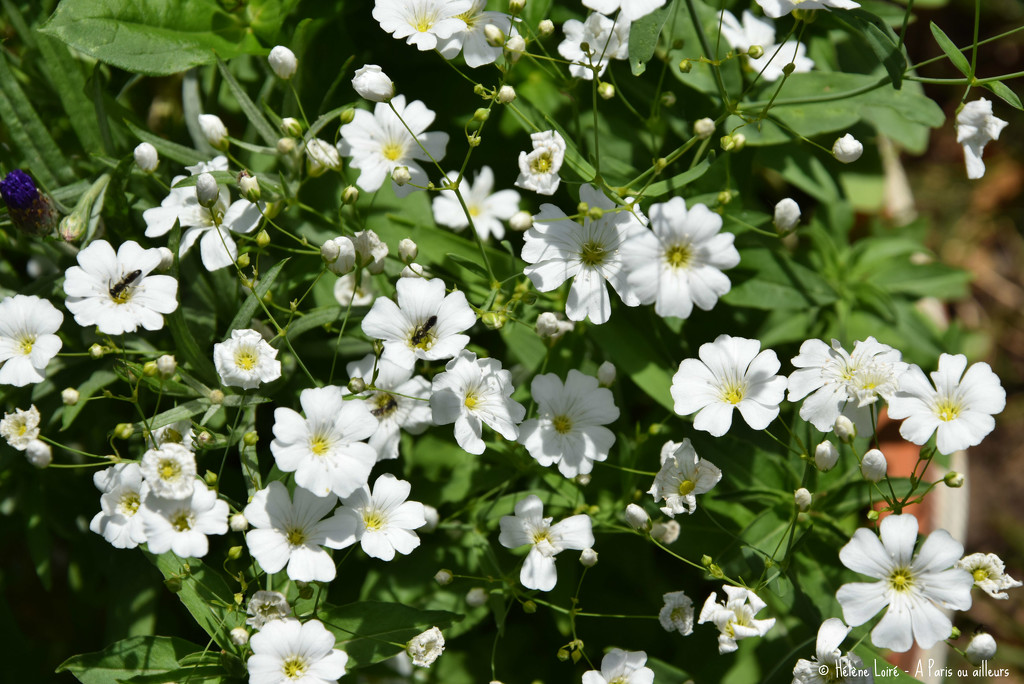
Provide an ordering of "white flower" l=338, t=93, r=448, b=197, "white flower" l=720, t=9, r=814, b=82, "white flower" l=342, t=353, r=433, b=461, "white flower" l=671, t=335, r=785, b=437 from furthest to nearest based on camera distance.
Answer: "white flower" l=720, t=9, r=814, b=82, "white flower" l=338, t=93, r=448, b=197, "white flower" l=342, t=353, r=433, b=461, "white flower" l=671, t=335, r=785, b=437

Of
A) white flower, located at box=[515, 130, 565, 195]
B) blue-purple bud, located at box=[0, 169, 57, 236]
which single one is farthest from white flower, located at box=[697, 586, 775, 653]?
blue-purple bud, located at box=[0, 169, 57, 236]

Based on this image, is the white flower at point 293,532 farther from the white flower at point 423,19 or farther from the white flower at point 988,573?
the white flower at point 988,573

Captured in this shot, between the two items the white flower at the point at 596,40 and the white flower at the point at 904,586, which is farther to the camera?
the white flower at the point at 596,40

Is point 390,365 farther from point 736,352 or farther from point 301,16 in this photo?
point 301,16

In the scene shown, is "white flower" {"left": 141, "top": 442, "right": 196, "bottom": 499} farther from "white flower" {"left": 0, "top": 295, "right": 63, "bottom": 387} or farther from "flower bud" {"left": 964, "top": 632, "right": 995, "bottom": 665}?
"flower bud" {"left": 964, "top": 632, "right": 995, "bottom": 665}

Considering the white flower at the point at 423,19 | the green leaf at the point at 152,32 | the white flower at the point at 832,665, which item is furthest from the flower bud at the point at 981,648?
the green leaf at the point at 152,32

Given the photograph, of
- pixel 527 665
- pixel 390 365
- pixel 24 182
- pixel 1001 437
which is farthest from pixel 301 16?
pixel 1001 437

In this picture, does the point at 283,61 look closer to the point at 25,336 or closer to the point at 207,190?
the point at 207,190
